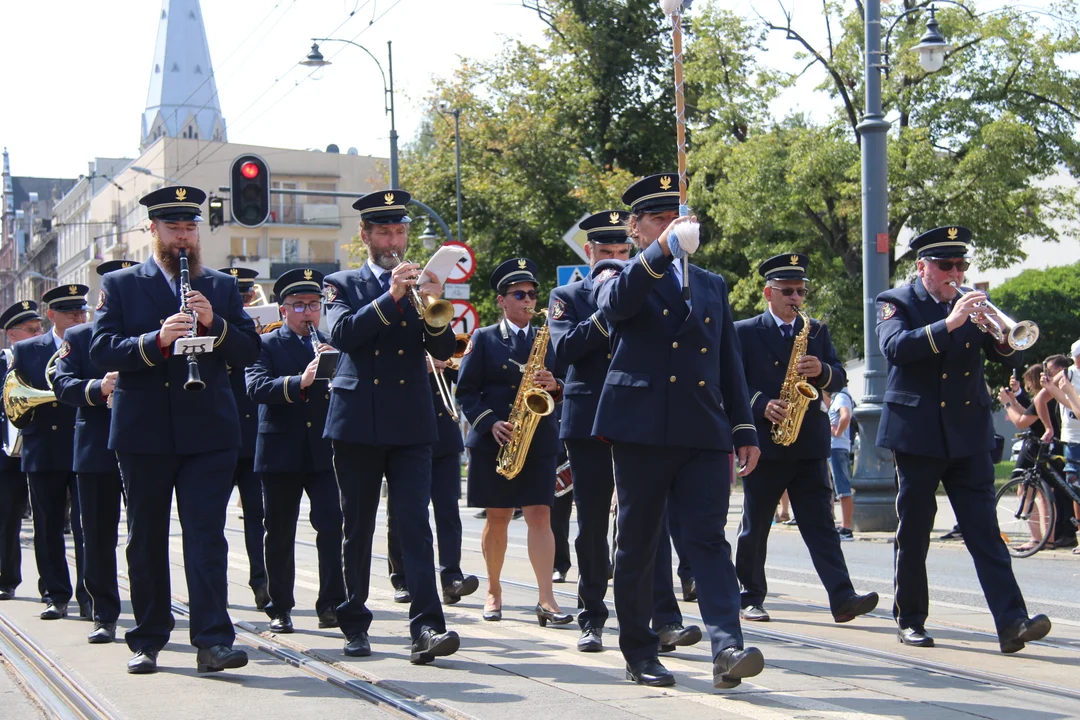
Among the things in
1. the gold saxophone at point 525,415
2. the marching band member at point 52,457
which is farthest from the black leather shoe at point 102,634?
the gold saxophone at point 525,415

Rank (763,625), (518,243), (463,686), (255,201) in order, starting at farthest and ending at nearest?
(518,243) < (255,201) < (763,625) < (463,686)

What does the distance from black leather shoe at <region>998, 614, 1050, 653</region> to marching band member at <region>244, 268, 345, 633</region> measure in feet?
12.6

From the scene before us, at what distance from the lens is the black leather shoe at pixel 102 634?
843 centimetres

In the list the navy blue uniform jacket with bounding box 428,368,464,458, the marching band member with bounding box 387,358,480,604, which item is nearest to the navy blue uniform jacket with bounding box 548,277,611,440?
the marching band member with bounding box 387,358,480,604

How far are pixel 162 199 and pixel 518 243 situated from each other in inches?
1284

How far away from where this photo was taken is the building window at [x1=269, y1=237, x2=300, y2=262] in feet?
275

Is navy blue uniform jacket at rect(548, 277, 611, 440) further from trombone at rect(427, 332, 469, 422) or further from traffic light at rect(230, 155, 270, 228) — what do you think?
traffic light at rect(230, 155, 270, 228)

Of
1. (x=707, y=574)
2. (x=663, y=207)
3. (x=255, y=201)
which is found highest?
(x=255, y=201)

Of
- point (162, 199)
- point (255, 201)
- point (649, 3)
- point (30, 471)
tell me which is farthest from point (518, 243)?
point (162, 199)

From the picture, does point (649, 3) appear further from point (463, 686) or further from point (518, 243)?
point (463, 686)

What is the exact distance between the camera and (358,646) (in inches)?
299

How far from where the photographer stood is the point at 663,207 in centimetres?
649

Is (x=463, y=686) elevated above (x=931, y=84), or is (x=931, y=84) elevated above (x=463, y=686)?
(x=931, y=84)

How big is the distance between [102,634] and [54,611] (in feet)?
4.86
